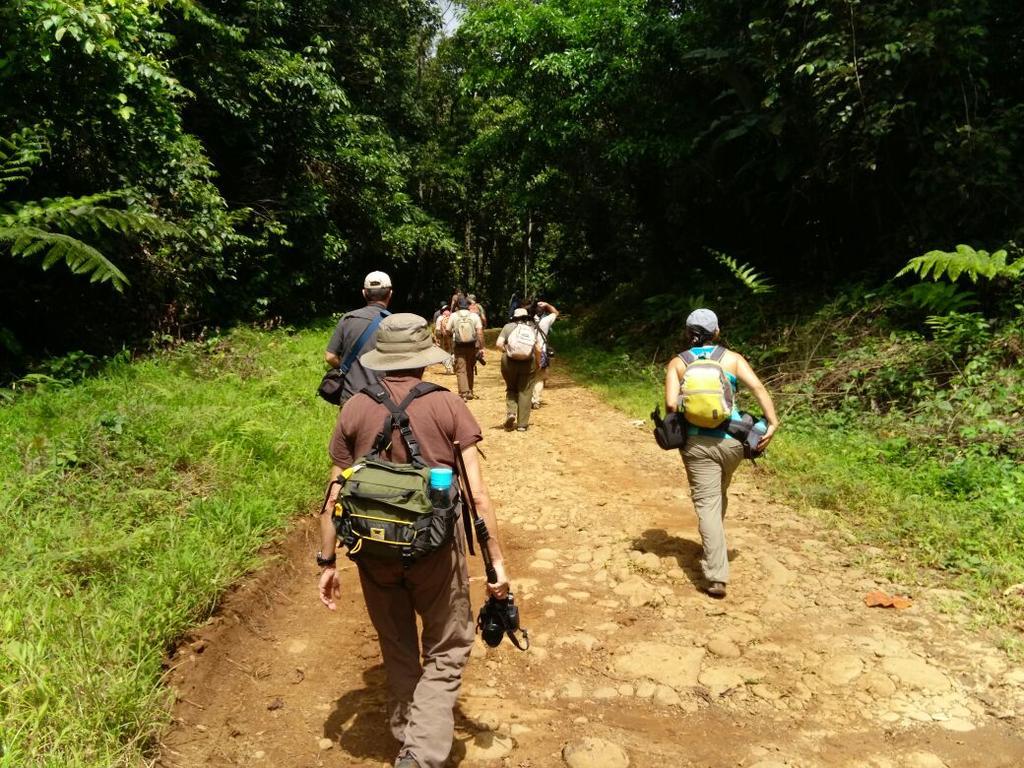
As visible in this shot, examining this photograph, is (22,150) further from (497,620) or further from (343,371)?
(497,620)

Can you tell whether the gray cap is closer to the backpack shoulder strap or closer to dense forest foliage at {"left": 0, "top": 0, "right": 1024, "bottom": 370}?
the backpack shoulder strap

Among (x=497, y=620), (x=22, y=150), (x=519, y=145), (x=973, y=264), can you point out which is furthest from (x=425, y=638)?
(x=519, y=145)

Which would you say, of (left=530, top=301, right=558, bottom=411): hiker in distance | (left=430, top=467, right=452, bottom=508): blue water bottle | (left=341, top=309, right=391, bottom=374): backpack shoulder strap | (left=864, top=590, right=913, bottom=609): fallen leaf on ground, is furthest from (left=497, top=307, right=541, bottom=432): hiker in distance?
(left=430, top=467, right=452, bottom=508): blue water bottle

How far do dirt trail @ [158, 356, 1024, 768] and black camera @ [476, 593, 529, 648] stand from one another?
2.02ft

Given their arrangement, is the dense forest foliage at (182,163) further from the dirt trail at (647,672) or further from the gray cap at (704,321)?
the gray cap at (704,321)

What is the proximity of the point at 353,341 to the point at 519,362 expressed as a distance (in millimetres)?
3937

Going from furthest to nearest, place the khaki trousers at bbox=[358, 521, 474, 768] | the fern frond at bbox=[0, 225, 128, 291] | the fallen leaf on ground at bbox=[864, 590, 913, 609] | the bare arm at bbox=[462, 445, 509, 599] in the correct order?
the fern frond at bbox=[0, 225, 128, 291] < the fallen leaf on ground at bbox=[864, 590, 913, 609] < the bare arm at bbox=[462, 445, 509, 599] < the khaki trousers at bbox=[358, 521, 474, 768]

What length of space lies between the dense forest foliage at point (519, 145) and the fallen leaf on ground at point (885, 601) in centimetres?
459

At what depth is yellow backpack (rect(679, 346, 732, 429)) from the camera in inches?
164

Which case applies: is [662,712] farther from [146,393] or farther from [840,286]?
[840,286]

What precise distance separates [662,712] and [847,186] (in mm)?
8818

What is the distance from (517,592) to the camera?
178 inches

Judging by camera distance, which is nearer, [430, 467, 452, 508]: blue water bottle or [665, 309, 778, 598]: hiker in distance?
[430, 467, 452, 508]: blue water bottle

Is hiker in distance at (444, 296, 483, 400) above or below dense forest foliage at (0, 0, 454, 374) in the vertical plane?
below
